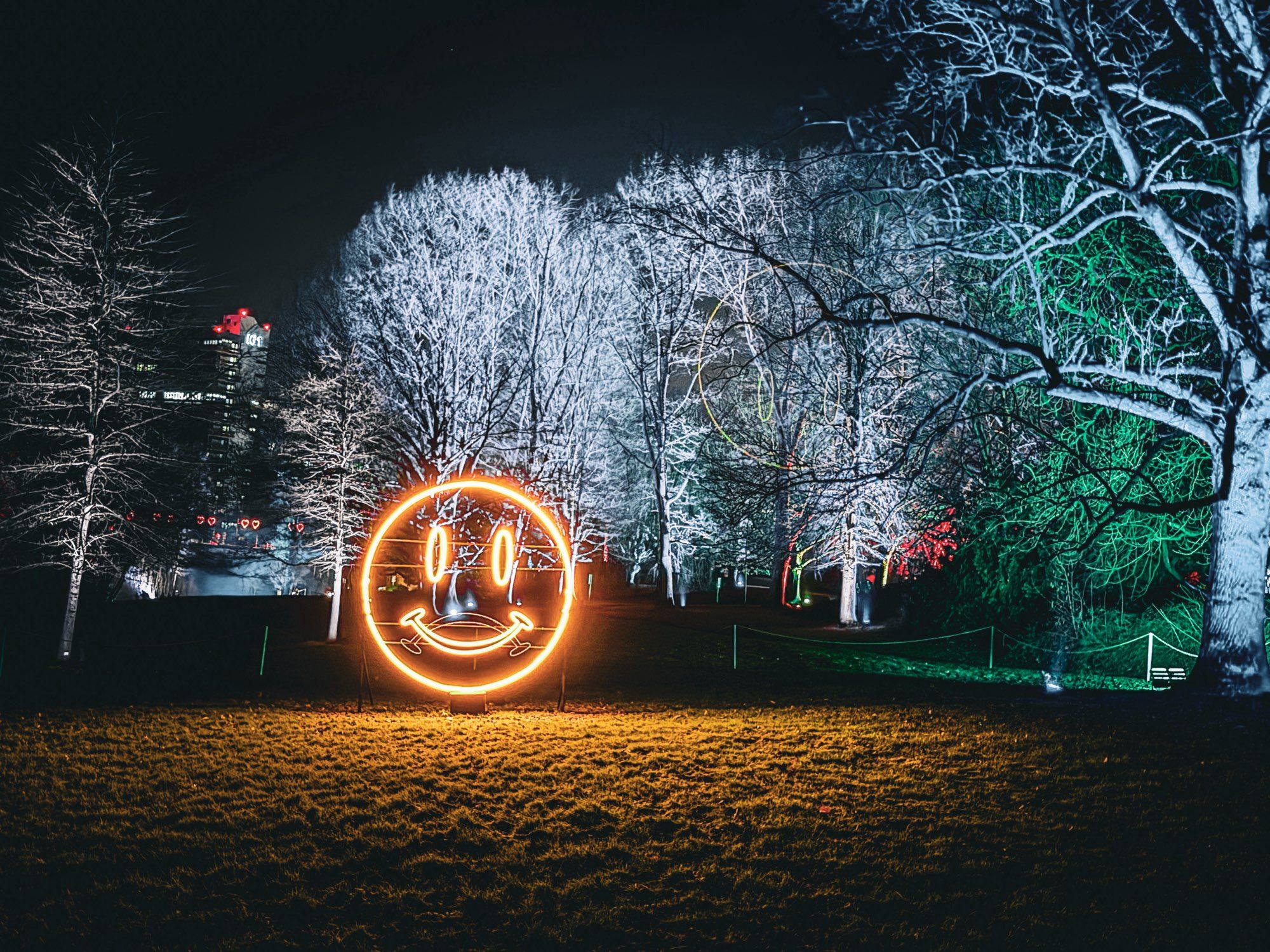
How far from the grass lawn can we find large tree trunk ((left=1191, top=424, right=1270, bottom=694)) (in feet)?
2.11

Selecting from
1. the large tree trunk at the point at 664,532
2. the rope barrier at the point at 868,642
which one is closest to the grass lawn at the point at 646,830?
the rope barrier at the point at 868,642

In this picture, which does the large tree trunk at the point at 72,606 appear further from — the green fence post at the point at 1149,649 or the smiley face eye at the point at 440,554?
the green fence post at the point at 1149,649

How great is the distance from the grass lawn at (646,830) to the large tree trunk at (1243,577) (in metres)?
0.64

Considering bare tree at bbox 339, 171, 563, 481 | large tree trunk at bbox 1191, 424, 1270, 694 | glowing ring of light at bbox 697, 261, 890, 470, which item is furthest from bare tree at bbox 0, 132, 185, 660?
large tree trunk at bbox 1191, 424, 1270, 694

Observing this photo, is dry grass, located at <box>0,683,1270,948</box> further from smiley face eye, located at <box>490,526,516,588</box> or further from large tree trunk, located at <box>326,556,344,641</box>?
large tree trunk, located at <box>326,556,344,641</box>

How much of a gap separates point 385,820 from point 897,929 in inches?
139

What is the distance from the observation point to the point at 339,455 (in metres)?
20.1

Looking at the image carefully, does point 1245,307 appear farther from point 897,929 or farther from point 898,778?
point 897,929

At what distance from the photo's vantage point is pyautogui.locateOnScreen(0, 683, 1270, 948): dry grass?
424cm

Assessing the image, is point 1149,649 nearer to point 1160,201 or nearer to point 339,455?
point 1160,201

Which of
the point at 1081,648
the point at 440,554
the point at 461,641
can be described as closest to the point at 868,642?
the point at 1081,648

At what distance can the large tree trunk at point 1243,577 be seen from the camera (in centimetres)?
873

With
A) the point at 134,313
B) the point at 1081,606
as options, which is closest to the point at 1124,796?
the point at 1081,606

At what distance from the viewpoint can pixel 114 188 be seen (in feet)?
52.7
